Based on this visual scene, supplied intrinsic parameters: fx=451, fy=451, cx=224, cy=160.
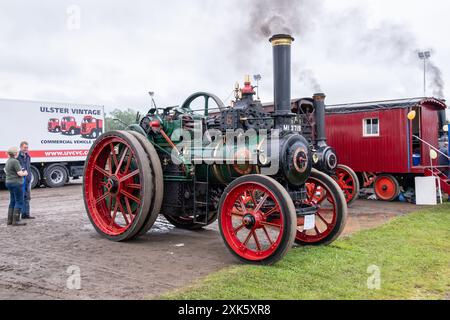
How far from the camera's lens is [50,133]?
598 inches

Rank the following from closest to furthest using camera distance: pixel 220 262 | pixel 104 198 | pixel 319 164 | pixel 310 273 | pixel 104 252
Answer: pixel 310 273, pixel 220 262, pixel 104 252, pixel 104 198, pixel 319 164

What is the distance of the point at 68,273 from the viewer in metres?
4.48

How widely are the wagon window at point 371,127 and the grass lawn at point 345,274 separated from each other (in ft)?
18.9

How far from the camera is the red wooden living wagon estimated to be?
432 inches

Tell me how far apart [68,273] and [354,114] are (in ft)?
30.5

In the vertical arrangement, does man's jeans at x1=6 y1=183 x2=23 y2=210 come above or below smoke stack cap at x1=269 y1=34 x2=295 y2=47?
below

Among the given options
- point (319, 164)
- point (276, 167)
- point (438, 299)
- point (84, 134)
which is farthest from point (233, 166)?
point (84, 134)

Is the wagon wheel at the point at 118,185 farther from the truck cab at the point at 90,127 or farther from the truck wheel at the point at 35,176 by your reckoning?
the truck cab at the point at 90,127

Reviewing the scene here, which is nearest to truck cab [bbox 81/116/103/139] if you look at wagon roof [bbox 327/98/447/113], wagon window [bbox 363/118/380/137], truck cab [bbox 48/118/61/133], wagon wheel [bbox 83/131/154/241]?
truck cab [bbox 48/118/61/133]

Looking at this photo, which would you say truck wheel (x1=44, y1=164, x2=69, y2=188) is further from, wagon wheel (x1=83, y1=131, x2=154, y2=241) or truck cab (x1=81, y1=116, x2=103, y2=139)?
wagon wheel (x1=83, y1=131, x2=154, y2=241)

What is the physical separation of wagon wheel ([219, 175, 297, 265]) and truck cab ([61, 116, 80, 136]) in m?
11.9

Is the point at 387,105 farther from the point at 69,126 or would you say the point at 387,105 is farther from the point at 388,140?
the point at 69,126

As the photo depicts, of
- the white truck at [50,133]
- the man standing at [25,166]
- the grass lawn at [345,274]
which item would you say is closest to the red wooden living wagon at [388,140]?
the grass lawn at [345,274]
